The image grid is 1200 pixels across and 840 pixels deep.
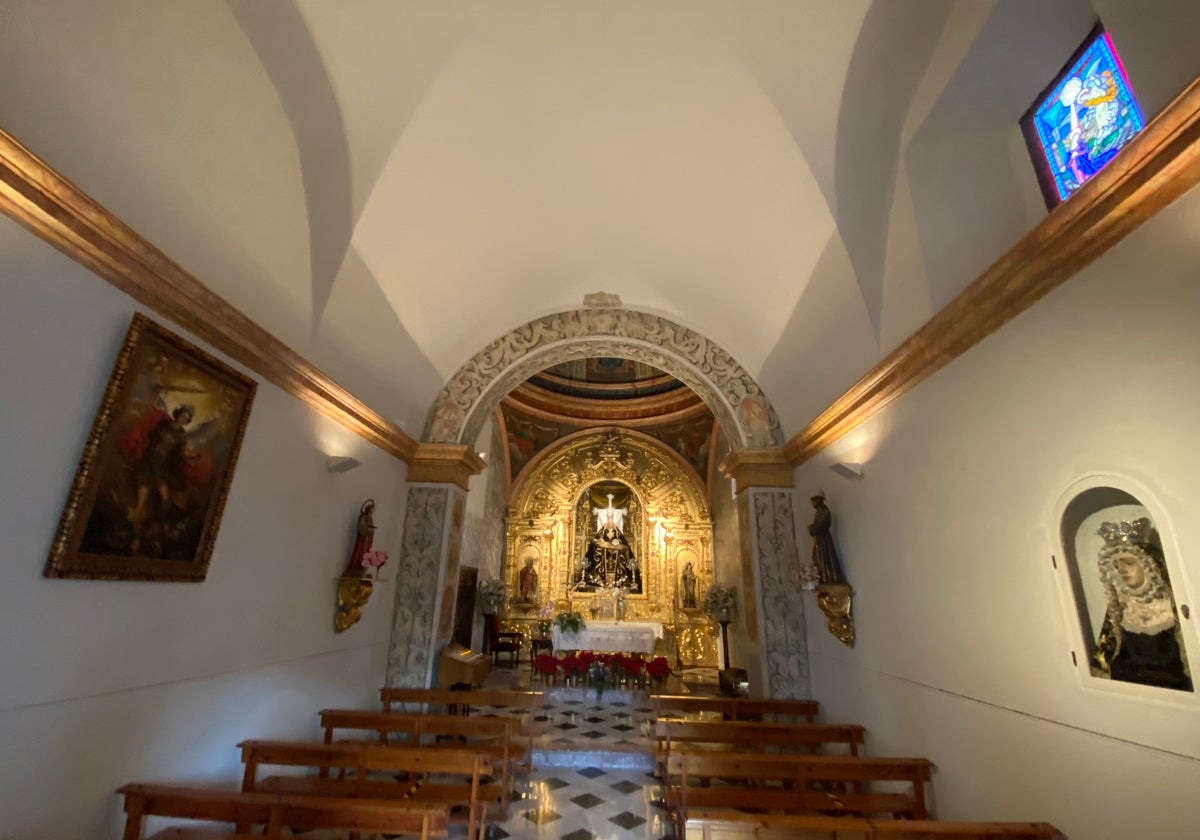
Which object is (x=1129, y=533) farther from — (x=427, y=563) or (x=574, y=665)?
(x=574, y=665)

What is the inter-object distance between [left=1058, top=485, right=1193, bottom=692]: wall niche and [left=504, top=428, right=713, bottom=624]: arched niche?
1093 centimetres

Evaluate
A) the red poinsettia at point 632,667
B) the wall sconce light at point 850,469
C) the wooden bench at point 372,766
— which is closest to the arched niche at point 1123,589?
the wall sconce light at point 850,469

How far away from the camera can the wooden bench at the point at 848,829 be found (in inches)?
102

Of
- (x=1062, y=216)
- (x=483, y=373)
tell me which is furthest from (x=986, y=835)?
(x=483, y=373)

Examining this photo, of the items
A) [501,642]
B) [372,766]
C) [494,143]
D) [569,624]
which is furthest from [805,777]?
[501,642]

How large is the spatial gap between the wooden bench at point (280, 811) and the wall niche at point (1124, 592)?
10.7 feet

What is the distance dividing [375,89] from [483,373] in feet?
13.1

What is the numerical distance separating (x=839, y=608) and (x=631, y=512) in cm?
878

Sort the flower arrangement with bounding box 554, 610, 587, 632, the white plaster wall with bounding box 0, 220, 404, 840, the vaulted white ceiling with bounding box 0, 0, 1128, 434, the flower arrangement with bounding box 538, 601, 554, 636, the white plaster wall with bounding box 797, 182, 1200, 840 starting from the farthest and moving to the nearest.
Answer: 1. the flower arrangement with bounding box 538, 601, 554, 636
2. the flower arrangement with bounding box 554, 610, 587, 632
3. the vaulted white ceiling with bounding box 0, 0, 1128, 434
4. the white plaster wall with bounding box 0, 220, 404, 840
5. the white plaster wall with bounding box 797, 182, 1200, 840

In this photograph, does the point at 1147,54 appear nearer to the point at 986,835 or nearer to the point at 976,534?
the point at 976,534

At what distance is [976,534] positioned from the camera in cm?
352

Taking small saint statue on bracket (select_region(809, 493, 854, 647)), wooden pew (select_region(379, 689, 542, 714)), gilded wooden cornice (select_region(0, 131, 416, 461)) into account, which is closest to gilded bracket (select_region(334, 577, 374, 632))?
wooden pew (select_region(379, 689, 542, 714))

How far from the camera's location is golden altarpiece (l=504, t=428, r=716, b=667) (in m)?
13.0

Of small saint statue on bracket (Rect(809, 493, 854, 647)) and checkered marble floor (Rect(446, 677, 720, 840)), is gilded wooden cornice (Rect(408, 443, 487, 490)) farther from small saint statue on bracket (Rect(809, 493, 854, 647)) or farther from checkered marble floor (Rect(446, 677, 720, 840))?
small saint statue on bracket (Rect(809, 493, 854, 647))
